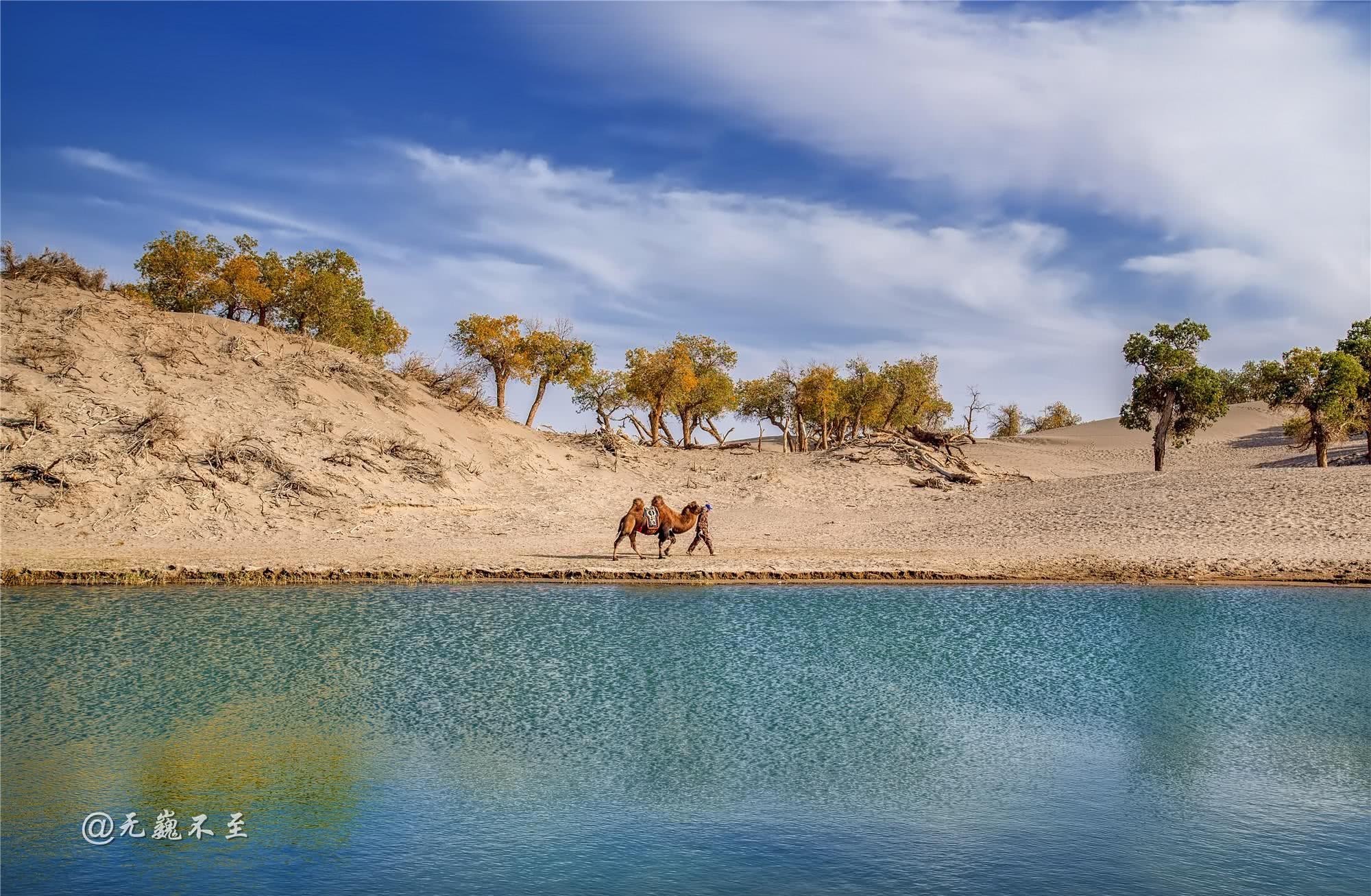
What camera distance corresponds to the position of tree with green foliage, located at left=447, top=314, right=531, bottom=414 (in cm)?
5206

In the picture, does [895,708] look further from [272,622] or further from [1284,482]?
[1284,482]

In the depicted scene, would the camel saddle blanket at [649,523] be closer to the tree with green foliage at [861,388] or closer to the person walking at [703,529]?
the person walking at [703,529]

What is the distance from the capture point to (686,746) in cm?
1277

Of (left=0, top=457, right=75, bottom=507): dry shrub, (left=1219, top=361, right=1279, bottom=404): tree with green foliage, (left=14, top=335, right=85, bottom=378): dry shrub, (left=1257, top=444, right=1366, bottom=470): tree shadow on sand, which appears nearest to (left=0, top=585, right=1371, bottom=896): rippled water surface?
(left=0, top=457, right=75, bottom=507): dry shrub

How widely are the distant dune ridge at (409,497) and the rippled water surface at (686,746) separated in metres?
4.57

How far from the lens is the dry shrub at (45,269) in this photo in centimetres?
4003

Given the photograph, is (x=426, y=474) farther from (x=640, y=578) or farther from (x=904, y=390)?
(x=904, y=390)

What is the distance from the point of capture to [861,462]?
161ft

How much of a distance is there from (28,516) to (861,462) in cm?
3381

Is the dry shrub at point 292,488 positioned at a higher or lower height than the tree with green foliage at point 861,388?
lower

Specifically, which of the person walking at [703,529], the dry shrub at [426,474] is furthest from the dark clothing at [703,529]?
the dry shrub at [426,474]

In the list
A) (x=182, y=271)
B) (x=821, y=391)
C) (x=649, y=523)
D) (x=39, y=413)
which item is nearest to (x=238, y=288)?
(x=182, y=271)

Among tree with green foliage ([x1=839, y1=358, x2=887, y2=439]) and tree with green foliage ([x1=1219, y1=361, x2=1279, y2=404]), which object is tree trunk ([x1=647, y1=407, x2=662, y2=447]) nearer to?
tree with green foliage ([x1=839, y1=358, x2=887, y2=439])

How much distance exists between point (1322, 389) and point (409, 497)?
3965cm
